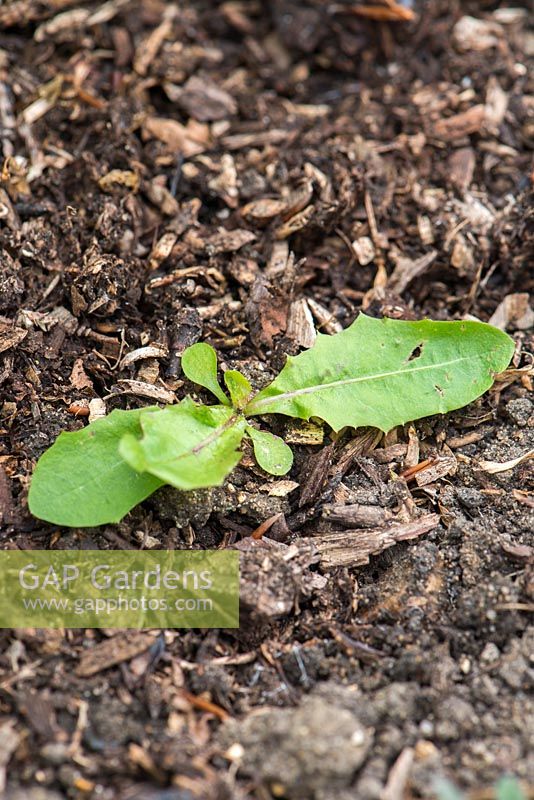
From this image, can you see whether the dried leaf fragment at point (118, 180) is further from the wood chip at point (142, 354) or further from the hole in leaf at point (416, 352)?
the hole in leaf at point (416, 352)

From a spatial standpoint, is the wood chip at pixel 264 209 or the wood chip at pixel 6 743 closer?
the wood chip at pixel 6 743

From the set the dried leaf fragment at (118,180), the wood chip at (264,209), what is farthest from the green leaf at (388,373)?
the dried leaf fragment at (118,180)

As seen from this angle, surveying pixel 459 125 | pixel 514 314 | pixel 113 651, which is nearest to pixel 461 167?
pixel 459 125

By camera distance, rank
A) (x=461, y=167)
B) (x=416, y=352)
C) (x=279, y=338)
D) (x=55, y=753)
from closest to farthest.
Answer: (x=55, y=753)
(x=416, y=352)
(x=279, y=338)
(x=461, y=167)

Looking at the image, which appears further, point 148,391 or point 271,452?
point 148,391

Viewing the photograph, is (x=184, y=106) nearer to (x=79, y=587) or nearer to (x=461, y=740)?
(x=79, y=587)

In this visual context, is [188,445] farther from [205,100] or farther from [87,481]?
[205,100]

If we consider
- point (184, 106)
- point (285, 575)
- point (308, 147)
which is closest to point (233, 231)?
point (308, 147)
